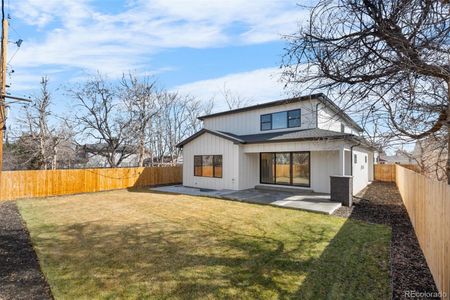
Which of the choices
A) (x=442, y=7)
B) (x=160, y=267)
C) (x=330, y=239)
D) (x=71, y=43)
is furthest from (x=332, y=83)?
(x=71, y=43)

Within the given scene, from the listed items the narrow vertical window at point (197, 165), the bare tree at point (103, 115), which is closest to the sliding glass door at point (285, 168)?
the narrow vertical window at point (197, 165)

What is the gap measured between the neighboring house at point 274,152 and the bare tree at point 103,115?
7.42 m

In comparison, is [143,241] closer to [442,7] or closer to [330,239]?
[330,239]

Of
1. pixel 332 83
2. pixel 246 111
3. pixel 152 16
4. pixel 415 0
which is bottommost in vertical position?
pixel 332 83

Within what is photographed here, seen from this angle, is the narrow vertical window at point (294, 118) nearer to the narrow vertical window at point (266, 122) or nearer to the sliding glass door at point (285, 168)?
the narrow vertical window at point (266, 122)

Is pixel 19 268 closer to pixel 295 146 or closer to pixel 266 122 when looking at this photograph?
pixel 295 146

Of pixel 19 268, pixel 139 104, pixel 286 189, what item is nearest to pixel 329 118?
pixel 19 268

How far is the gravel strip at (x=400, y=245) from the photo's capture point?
12.8ft

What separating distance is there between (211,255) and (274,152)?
9.04 metres

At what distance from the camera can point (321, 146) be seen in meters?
11.3

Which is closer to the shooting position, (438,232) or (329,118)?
(438,232)

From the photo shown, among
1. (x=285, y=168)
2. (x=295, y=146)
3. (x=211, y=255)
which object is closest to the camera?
(x=211, y=255)

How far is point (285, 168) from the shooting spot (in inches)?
544

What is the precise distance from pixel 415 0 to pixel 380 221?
6596mm
